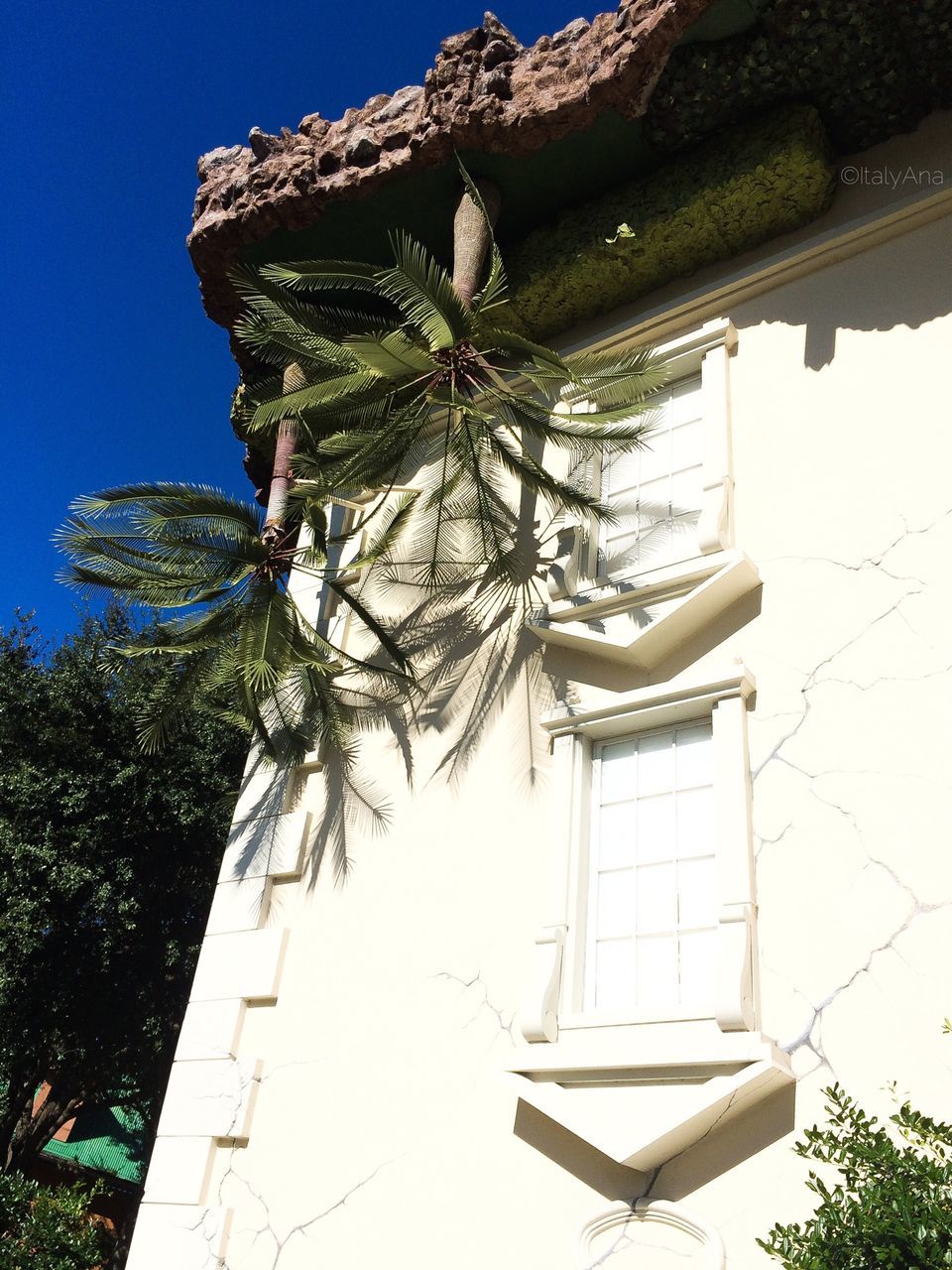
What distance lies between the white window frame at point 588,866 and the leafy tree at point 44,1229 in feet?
18.5

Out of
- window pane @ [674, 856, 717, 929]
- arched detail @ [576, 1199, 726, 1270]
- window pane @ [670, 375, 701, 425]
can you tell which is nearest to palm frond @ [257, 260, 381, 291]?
window pane @ [670, 375, 701, 425]

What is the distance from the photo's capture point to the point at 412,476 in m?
9.91

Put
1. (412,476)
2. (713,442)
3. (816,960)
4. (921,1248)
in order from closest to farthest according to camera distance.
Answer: (921,1248) < (816,960) < (713,442) < (412,476)

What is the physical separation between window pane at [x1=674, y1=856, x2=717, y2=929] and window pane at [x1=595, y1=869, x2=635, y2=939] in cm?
33

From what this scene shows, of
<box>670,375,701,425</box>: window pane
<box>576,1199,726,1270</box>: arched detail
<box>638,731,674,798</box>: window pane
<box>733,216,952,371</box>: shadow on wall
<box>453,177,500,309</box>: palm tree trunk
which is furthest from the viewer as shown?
<box>453,177,500,309</box>: palm tree trunk

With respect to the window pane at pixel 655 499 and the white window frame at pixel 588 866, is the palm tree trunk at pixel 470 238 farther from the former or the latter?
the white window frame at pixel 588 866

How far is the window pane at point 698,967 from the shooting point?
6082 millimetres

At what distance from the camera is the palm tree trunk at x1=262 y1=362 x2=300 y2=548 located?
907 cm

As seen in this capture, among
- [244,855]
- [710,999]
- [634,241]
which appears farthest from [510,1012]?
[634,241]

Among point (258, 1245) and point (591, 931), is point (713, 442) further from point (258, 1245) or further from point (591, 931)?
point (258, 1245)

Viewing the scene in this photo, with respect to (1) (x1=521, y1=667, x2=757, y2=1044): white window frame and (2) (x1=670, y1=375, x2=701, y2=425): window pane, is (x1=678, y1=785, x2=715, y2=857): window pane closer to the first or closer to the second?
(1) (x1=521, y1=667, x2=757, y2=1044): white window frame

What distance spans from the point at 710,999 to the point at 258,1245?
3.13 meters

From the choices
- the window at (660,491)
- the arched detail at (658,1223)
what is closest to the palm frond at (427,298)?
the window at (660,491)

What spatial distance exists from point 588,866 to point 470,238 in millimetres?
5249
